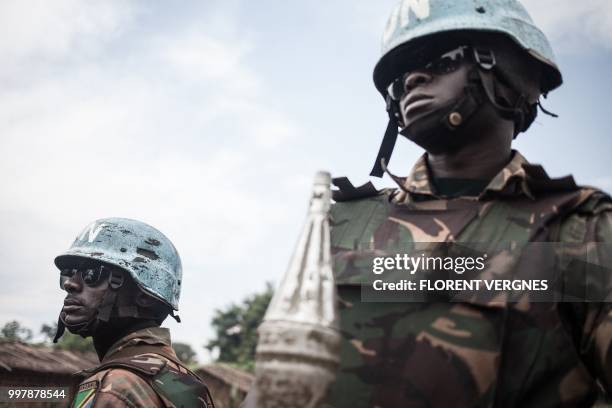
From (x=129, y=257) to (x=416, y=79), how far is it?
3919 mm

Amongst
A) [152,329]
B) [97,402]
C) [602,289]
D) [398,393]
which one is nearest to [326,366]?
[398,393]

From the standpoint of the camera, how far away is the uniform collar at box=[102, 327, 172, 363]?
5051 millimetres

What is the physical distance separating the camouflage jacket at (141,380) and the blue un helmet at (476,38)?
289 centimetres

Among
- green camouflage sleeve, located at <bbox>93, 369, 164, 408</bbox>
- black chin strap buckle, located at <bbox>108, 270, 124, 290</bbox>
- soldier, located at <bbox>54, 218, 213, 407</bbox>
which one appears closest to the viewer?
green camouflage sleeve, located at <bbox>93, 369, 164, 408</bbox>

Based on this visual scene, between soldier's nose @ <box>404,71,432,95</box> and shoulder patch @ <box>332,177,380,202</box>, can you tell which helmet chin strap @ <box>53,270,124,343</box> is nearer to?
shoulder patch @ <box>332,177,380,202</box>

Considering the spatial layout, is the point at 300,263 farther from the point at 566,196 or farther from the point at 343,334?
the point at 566,196

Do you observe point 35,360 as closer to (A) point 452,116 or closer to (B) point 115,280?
(B) point 115,280

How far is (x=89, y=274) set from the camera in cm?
542

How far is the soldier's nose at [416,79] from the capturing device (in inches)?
94.8

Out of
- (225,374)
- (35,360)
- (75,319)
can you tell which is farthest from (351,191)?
(225,374)

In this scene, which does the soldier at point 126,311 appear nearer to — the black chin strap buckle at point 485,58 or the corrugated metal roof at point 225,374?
the black chin strap buckle at point 485,58

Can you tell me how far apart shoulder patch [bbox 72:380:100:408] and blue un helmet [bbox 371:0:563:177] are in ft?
9.89

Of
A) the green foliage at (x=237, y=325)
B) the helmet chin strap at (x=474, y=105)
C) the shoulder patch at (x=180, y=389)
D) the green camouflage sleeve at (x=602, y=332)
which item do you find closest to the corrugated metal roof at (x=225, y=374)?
the green foliage at (x=237, y=325)

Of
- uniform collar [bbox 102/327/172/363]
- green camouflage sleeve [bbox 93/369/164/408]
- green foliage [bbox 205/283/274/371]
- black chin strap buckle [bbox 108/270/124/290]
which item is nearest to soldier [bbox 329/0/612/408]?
green camouflage sleeve [bbox 93/369/164/408]
